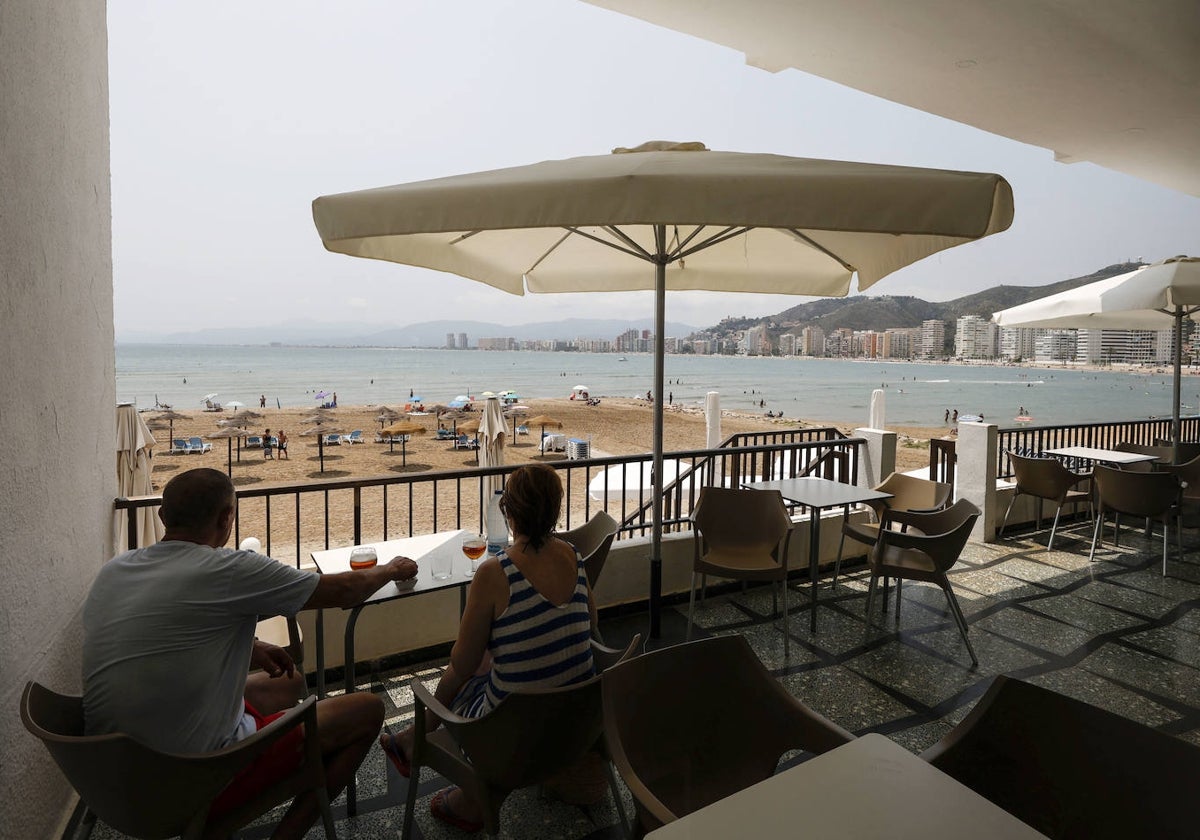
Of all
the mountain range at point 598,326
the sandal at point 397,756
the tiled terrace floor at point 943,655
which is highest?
the mountain range at point 598,326

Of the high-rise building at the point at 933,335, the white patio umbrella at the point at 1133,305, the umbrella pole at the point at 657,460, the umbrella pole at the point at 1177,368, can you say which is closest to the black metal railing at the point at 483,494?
the umbrella pole at the point at 657,460

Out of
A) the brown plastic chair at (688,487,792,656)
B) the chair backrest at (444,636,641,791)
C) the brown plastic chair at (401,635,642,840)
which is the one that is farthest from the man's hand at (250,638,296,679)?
the brown plastic chair at (688,487,792,656)

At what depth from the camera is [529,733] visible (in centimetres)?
162

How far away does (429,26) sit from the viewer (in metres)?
7.93

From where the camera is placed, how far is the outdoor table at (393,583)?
93.7 inches

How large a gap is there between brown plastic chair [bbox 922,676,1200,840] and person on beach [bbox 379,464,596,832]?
3.37ft

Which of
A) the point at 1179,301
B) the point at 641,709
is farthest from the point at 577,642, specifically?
the point at 1179,301

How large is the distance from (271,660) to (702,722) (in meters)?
1.54

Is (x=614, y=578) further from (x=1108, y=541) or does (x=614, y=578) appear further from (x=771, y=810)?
(x=1108, y=541)

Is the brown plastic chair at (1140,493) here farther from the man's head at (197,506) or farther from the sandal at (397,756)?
the man's head at (197,506)

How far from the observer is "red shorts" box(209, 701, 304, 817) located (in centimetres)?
162

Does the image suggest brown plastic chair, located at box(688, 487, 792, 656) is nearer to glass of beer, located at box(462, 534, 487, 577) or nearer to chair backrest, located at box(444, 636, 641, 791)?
glass of beer, located at box(462, 534, 487, 577)

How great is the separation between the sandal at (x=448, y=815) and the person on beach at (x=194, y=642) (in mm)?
471

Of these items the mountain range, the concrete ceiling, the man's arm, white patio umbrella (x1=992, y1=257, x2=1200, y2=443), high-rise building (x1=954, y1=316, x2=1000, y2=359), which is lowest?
the man's arm
